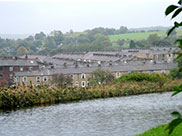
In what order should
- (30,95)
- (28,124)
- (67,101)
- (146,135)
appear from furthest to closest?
(67,101)
(30,95)
(28,124)
(146,135)

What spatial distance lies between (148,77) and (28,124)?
34.9m

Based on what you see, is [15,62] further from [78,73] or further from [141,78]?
[141,78]

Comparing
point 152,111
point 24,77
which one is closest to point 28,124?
point 152,111

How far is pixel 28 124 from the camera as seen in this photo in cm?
2936

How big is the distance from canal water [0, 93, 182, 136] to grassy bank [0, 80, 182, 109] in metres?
3.14

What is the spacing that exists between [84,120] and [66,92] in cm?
1921

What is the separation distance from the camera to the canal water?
988 inches

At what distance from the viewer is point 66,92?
49.4 meters

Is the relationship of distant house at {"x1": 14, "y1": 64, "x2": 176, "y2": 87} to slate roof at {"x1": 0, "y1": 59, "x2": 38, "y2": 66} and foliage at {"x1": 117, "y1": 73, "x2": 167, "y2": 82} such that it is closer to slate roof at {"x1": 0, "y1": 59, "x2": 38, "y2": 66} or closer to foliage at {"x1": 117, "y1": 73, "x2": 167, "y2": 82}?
slate roof at {"x1": 0, "y1": 59, "x2": 38, "y2": 66}

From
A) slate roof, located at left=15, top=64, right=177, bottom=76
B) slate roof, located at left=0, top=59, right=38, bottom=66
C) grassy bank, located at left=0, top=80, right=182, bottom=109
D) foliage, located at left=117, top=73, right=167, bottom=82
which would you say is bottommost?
grassy bank, located at left=0, top=80, right=182, bottom=109

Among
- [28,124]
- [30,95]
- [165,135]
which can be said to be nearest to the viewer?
[165,135]

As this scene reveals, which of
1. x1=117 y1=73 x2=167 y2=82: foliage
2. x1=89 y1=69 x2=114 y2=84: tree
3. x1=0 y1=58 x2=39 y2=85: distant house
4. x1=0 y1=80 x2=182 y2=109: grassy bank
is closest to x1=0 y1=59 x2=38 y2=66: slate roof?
x1=0 y1=58 x2=39 y2=85: distant house

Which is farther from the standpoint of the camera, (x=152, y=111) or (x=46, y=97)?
(x=46, y=97)

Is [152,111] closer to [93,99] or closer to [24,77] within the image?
[93,99]
